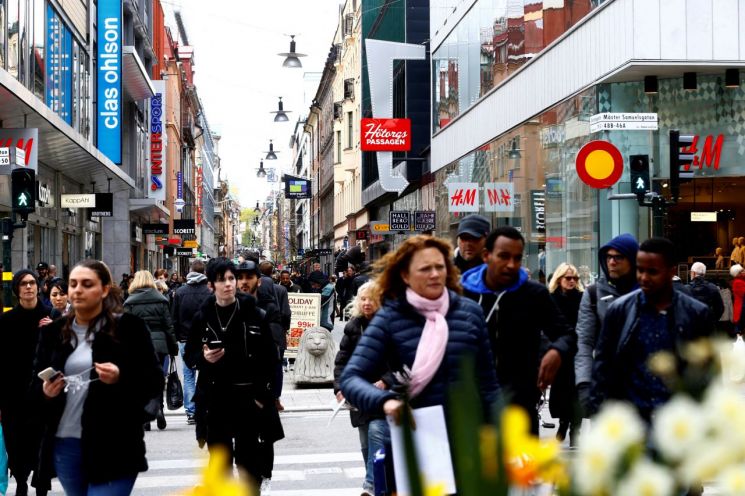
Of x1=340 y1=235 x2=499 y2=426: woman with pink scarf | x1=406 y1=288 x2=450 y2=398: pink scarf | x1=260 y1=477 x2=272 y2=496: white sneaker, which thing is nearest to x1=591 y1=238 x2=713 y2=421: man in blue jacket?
x1=340 y1=235 x2=499 y2=426: woman with pink scarf

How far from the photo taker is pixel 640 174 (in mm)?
16125

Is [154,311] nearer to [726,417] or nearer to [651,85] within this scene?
[651,85]

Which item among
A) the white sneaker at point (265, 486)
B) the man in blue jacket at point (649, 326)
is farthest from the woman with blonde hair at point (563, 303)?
the man in blue jacket at point (649, 326)

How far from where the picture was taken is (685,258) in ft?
81.0

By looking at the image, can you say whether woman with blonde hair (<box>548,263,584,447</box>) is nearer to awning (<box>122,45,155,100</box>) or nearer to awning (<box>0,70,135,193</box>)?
awning (<box>0,70,135,193</box>)

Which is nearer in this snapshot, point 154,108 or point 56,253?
point 56,253

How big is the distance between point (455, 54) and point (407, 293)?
30342 millimetres

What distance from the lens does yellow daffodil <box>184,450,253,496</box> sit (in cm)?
117

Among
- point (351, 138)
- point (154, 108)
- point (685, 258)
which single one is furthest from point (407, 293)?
point (351, 138)

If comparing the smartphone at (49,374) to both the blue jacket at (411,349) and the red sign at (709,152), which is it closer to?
the blue jacket at (411,349)

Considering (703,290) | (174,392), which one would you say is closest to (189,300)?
(174,392)

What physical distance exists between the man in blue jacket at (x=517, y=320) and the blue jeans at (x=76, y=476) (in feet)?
6.63

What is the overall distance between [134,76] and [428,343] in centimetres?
3745

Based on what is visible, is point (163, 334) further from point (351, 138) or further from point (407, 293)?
point (351, 138)
